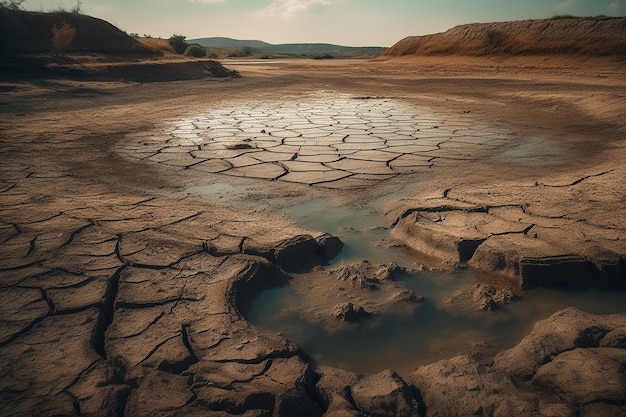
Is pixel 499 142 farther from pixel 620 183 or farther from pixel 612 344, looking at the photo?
pixel 612 344

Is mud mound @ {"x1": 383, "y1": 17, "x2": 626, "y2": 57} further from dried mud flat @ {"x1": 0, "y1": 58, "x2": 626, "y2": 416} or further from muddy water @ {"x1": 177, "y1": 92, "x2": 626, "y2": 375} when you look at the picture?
dried mud flat @ {"x1": 0, "y1": 58, "x2": 626, "y2": 416}

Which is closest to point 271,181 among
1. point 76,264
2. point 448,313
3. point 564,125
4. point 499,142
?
point 76,264

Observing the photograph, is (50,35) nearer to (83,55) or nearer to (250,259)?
(83,55)

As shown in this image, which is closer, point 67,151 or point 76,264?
point 76,264

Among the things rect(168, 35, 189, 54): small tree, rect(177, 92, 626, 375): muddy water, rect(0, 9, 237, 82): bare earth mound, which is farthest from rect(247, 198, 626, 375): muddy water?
rect(168, 35, 189, 54): small tree

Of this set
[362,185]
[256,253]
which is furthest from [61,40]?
[256,253]

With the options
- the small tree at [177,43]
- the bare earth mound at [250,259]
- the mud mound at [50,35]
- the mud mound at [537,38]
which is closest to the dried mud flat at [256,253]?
the bare earth mound at [250,259]

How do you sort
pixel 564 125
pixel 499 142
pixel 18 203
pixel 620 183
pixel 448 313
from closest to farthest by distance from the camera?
pixel 448 313, pixel 18 203, pixel 620 183, pixel 499 142, pixel 564 125

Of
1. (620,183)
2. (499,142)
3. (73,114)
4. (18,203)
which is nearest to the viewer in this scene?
(18,203)
